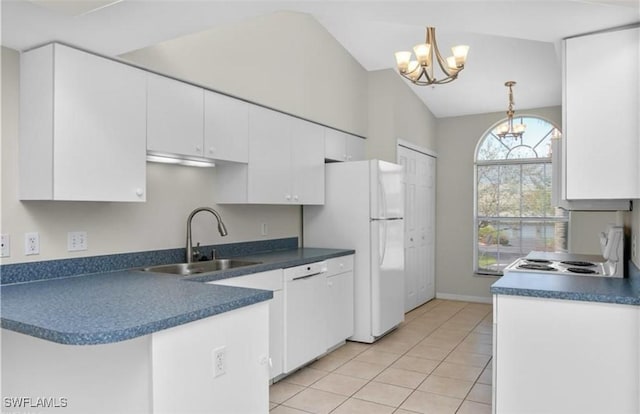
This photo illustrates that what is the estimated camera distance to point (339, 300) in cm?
409

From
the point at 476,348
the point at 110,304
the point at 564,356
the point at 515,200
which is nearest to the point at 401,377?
the point at 476,348

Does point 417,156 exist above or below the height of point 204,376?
above

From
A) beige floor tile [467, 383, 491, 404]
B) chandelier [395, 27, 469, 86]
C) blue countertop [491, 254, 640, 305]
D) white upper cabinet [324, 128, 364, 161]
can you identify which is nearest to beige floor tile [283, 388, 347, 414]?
beige floor tile [467, 383, 491, 404]

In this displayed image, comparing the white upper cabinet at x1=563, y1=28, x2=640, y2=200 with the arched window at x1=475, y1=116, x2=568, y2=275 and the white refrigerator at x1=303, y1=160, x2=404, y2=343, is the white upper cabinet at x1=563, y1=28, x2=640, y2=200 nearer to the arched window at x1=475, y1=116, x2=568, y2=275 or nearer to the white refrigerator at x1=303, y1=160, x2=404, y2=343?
the white refrigerator at x1=303, y1=160, x2=404, y2=343

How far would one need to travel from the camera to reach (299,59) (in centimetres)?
444

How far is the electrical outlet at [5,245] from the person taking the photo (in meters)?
2.25

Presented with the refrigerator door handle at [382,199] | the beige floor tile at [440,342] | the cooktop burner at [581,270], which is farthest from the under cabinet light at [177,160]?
the beige floor tile at [440,342]

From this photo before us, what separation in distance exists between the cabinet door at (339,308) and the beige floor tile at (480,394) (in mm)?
1221

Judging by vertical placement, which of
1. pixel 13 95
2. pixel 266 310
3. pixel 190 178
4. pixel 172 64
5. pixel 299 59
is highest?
pixel 299 59

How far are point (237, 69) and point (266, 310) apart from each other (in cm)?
225

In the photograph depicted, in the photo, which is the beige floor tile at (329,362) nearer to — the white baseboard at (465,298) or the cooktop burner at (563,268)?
the cooktop burner at (563,268)

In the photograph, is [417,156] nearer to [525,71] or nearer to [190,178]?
[525,71]

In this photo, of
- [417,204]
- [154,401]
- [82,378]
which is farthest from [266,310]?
[417,204]

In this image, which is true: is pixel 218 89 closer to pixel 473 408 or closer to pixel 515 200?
pixel 473 408
